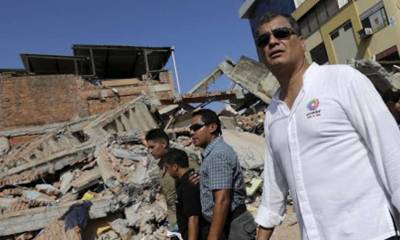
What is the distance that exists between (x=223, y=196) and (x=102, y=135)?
32.1ft

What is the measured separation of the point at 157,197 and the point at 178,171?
4478mm

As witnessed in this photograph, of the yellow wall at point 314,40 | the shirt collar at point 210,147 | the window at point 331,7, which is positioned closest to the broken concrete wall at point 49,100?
the window at point 331,7

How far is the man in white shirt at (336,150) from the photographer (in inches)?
60.8

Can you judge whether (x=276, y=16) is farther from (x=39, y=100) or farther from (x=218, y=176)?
(x=39, y=100)

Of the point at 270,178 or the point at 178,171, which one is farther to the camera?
the point at 178,171

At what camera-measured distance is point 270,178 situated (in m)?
2.13

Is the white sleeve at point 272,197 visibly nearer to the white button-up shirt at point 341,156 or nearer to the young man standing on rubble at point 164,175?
the white button-up shirt at point 341,156

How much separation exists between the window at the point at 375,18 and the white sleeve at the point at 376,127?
22.9 metres

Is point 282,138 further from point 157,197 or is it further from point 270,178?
point 157,197

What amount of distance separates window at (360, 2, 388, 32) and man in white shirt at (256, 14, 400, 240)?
22.8 meters

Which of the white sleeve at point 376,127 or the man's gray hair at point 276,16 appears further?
the man's gray hair at point 276,16

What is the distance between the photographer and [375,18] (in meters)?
22.8

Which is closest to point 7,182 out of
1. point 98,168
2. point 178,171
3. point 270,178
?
point 98,168

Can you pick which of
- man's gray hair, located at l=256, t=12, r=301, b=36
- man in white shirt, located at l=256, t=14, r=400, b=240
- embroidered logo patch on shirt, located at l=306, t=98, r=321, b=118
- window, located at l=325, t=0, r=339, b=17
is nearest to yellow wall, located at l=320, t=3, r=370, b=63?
window, located at l=325, t=0, r=339, b=17
